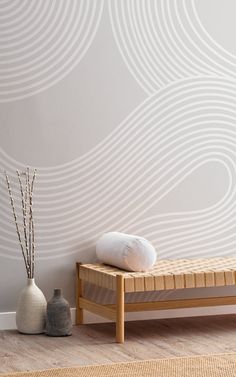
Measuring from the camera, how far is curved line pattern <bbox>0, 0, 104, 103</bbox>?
18.9 ft

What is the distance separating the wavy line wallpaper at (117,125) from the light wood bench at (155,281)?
18cm

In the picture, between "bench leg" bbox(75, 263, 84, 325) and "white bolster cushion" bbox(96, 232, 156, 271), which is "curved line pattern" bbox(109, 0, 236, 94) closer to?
"white bolster cushion" bbox(96, 232, 156, 271)

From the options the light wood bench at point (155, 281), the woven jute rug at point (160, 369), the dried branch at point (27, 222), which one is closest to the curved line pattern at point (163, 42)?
the dried branch at point (27, 222)

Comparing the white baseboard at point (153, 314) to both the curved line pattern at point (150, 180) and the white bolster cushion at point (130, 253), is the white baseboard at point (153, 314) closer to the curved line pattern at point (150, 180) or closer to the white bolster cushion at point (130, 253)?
the curved line pattern at point (150, 180)

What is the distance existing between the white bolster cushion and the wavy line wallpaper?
0.33 meters

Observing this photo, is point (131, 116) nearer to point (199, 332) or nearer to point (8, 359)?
point (199, 332)

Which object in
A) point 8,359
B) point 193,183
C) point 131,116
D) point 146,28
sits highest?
point 146,28

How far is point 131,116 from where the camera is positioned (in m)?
6.05

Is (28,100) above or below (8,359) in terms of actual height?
above

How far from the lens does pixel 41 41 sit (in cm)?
582

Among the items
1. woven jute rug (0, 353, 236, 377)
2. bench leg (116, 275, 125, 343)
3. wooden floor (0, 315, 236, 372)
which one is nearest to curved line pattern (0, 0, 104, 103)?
bench leg (116, 275, 125, 343)

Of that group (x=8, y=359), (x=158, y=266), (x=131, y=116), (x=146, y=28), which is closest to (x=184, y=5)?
(x=146, y=28)

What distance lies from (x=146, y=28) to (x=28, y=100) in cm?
91

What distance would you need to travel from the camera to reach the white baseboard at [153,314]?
5.79 m
